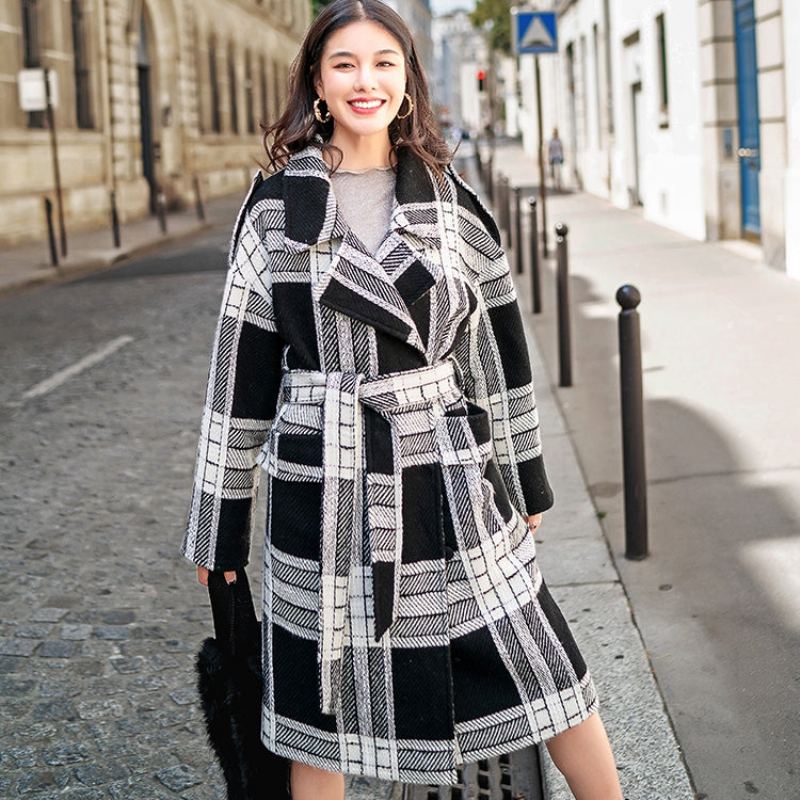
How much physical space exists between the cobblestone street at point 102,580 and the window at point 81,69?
1494cm

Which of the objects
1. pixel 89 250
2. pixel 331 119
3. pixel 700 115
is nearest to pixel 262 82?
pixel 89 250

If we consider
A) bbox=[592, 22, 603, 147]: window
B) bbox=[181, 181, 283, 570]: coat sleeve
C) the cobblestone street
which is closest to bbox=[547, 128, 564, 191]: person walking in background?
bbox=[592, 22, 603, 147]: window

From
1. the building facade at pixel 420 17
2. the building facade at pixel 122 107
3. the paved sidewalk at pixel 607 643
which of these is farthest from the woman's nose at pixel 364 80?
the building facade at pixel 420 17

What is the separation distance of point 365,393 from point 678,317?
7.46 metres

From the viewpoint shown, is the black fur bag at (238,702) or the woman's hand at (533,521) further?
the woman's hand at (533,521)

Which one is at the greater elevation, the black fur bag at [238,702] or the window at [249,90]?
the window at [249,90]

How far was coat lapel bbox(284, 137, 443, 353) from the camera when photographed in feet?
7.04

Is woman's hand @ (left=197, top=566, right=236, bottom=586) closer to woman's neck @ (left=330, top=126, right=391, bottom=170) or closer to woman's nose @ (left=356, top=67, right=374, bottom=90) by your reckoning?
woman's neck @ (left=330, top=126, right=391, bottom=170)

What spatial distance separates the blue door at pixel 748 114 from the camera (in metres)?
13.2

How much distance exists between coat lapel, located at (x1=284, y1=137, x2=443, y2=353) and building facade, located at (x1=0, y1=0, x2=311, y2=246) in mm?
16750

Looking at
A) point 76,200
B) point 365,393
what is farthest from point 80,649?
point 76,200

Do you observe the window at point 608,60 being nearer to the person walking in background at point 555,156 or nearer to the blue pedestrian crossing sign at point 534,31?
the person walking in background at point 555,156

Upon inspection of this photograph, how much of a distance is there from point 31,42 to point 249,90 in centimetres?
1968

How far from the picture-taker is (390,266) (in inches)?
86.3
